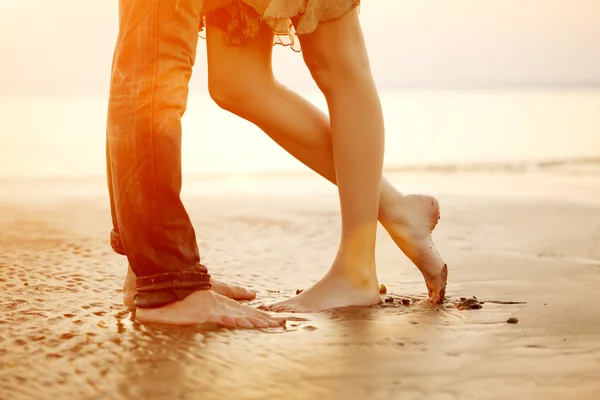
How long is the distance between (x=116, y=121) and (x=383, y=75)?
81.9 feet

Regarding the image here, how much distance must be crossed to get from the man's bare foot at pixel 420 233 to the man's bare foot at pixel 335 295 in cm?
17

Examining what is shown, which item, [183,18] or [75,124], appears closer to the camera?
[183,18]

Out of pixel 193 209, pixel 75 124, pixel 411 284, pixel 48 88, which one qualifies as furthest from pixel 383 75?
pixel 411 284

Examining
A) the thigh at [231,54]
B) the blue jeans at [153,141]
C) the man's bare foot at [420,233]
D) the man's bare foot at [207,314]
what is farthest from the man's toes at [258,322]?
the thigh at [231,54]

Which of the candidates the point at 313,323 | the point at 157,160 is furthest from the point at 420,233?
the point at 157,160

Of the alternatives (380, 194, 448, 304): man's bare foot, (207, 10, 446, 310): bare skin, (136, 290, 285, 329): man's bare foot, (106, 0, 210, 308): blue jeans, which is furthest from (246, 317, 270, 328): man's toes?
(380, 194, 448, 304): man's bare foot

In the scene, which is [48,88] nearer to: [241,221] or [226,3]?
[241,221]

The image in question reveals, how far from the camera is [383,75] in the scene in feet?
87.7

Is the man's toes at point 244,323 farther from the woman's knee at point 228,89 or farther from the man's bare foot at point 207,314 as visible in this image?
the woman's knee at point 228,89

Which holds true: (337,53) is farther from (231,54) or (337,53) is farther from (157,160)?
(157,160)

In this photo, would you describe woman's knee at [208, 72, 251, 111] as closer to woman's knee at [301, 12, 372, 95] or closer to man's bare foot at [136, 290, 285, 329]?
woman's knee at [301, 12, 372, 95]

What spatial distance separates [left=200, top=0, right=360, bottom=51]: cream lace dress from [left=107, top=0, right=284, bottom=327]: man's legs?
0.20 m

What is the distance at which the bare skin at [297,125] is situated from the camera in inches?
98.4

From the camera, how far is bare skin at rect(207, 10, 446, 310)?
2.50m
